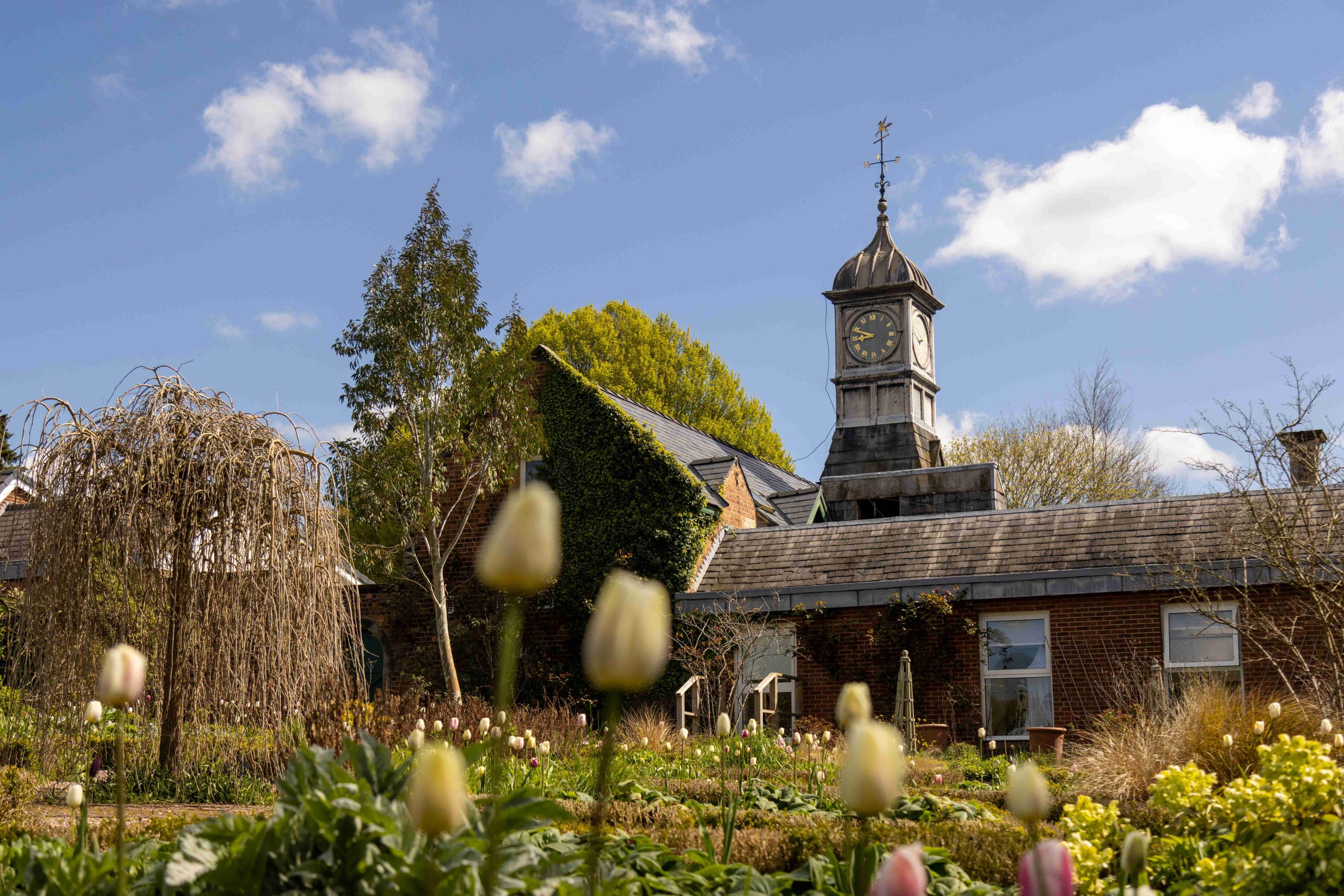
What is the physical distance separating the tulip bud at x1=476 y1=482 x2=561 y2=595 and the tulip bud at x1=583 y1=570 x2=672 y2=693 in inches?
4.8

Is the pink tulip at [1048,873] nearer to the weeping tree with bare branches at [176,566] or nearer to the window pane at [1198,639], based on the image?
the weeping tree with bare branches at [176,566]

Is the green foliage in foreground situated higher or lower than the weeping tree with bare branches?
lower

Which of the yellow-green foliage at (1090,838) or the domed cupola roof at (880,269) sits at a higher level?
the domed cupola roof at (880,269)

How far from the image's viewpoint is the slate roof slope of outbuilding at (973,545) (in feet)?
53.8

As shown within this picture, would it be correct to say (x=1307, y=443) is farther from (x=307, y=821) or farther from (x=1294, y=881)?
(x=307, y=821)

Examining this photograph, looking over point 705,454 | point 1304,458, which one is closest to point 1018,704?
point 1304,458

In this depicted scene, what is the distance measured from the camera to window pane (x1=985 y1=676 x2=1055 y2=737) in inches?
632

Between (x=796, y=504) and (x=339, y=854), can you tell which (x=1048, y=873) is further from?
(x=796, y=504)

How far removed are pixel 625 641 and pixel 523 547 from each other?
23 cm

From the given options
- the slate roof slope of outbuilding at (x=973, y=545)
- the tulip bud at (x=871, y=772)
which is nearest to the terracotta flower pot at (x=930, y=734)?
the slate roof slope of outbuilding at (x=973, y=545)

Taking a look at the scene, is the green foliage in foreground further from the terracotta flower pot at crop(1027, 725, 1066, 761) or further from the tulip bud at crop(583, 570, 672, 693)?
the terracotta flower pot at crop(1027, 725, 1066, 761)

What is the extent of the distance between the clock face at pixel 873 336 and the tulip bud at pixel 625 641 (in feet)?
107

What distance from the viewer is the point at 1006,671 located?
16297mm

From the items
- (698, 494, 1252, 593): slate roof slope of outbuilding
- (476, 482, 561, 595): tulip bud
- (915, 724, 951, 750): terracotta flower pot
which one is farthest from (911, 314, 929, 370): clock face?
(476, 482, 561, 595): tulip bud
